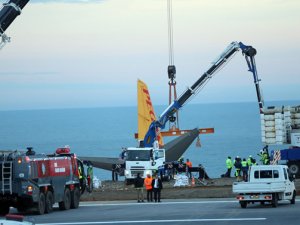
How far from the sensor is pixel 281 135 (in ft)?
197

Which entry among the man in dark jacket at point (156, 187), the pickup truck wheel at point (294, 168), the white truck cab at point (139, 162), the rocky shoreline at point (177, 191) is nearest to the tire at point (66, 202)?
the man in dark jacket at point (156, 187)

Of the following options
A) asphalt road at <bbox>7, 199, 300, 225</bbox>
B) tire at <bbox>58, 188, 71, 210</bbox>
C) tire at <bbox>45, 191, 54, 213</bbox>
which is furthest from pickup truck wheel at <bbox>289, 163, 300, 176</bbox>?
tire at <bbox>45, 191, 54, 213</bbox>

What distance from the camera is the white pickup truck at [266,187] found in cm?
4069

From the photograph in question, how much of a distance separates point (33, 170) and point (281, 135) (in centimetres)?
2272

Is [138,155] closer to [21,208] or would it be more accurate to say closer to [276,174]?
[276,174]

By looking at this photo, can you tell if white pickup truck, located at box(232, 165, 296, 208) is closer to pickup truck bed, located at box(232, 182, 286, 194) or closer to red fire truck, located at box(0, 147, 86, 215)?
pickup truck bed, located at box(232, 182, 286, 194)

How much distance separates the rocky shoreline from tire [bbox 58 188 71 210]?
7.19 meters

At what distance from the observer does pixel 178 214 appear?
1537 inches

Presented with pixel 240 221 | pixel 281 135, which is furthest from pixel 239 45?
pixel 240 221

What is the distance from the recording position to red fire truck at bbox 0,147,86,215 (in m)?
39.9

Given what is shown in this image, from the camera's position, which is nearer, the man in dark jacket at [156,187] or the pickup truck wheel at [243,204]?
the pickup truck wheel at [243,204]

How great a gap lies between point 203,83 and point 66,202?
25246 mm

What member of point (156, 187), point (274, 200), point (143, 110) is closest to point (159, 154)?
point (143, 110)

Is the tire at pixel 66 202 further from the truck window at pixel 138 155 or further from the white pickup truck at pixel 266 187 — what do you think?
the truck window at pixel 138 155
